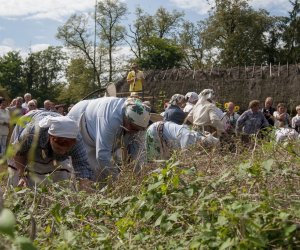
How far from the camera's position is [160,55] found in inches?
2042

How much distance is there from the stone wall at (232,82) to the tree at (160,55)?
25.5 m

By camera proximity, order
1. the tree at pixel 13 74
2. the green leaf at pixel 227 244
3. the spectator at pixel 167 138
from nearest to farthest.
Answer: the green leaf at pixel 227 244
the spectator at pixel 167 138
the tree at pixel 13 74

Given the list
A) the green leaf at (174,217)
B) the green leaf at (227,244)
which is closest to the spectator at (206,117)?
the green leaf at (174,217)

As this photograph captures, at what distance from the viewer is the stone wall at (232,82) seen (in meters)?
23.7

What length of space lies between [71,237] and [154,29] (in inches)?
2273

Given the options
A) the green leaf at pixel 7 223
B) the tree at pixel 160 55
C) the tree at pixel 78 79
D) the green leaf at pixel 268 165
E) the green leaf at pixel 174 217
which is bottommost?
the tree at pixel 78 79

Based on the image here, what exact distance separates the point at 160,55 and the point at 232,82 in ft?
92.1

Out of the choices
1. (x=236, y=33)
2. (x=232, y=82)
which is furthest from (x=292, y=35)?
(x=232, y=82)

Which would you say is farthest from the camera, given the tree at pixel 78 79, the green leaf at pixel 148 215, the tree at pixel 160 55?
the tree at pixel 78 79

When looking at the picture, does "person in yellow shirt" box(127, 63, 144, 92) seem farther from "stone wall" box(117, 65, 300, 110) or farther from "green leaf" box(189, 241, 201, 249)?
"green leaf" box(189, 241, 201, 249)

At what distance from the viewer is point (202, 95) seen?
8359mm

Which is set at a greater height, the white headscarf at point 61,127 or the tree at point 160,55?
the tree at point 160,55

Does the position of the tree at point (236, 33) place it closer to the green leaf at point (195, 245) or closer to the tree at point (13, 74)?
the tree at point (13, 74)

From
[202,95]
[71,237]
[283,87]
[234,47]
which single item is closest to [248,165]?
[71,237]
